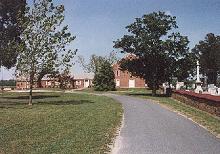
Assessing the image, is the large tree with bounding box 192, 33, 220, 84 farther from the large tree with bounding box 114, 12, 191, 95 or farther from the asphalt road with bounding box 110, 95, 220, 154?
the asphalt road with bounding box 110, 95, 220, 154

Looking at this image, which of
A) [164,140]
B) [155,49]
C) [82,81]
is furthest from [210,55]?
[164,140]

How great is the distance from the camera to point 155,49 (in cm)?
5831

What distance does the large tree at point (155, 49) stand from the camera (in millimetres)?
58625

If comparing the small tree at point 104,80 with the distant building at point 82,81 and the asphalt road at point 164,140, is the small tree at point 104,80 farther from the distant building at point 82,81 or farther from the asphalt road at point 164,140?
the asphalt road at point 164,140

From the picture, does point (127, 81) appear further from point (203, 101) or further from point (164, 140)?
point (164, 140)

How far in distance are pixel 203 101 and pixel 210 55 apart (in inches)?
3282

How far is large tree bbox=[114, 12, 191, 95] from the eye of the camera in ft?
192

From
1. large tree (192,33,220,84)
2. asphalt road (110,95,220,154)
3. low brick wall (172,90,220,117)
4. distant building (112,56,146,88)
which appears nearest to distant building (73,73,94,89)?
distant building (112,56,146,88)

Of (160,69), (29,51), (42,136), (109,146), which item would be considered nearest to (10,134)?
(42,136)

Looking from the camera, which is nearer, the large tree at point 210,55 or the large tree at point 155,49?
the large tree at point 155,49

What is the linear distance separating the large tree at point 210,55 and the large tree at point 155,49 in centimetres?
5398

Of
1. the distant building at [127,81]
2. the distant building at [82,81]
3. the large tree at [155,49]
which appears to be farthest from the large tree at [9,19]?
the distant building at [82,81]

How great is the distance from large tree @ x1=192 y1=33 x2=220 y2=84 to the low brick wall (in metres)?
69.1

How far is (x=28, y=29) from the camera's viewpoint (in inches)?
1491
